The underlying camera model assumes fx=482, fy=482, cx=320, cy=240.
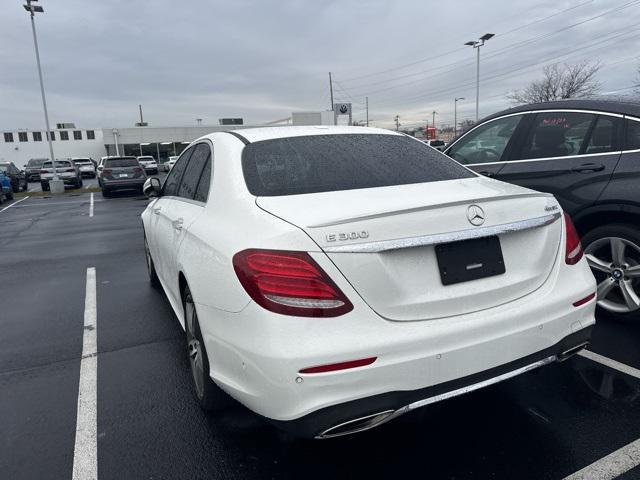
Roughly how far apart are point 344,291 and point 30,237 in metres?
10.7

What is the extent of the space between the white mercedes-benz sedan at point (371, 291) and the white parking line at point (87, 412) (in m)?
0.67

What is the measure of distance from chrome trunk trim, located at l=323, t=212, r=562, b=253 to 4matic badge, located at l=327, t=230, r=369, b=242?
0.10ft

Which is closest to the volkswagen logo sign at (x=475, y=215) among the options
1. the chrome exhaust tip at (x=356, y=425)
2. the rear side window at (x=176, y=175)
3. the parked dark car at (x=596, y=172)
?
the chrome exhaust tip at (x=356, y=425)

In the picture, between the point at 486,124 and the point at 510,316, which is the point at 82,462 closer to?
the point at 510,316

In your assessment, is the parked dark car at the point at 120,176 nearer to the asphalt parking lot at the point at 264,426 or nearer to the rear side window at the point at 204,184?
the asphalt parking lot at the point at 264,426

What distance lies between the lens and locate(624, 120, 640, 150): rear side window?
3.54 m

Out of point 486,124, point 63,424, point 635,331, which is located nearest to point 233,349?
point 63,424

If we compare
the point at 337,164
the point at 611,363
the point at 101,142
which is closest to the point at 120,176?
the point at 337,164

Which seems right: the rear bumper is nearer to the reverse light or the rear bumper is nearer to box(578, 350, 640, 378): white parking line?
the reverse light

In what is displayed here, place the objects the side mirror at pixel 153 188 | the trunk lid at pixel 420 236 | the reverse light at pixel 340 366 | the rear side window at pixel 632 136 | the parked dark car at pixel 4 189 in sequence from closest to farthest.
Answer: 1. the reverse light at pixel 340 366
2. the trunk lid at pixel 420 236
3. the rear side window at pixel 632 136
4. the side mirror at pixel 153 188
5. the parked dark car at pixel 4 189

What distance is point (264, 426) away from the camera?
107 inches

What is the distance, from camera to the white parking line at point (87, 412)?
8.05ft

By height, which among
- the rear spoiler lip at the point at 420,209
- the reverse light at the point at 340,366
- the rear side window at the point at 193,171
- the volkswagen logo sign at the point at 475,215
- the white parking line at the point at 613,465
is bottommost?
the white parking line at the point at 613,465

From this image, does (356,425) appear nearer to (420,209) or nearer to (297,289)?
(297,289)
